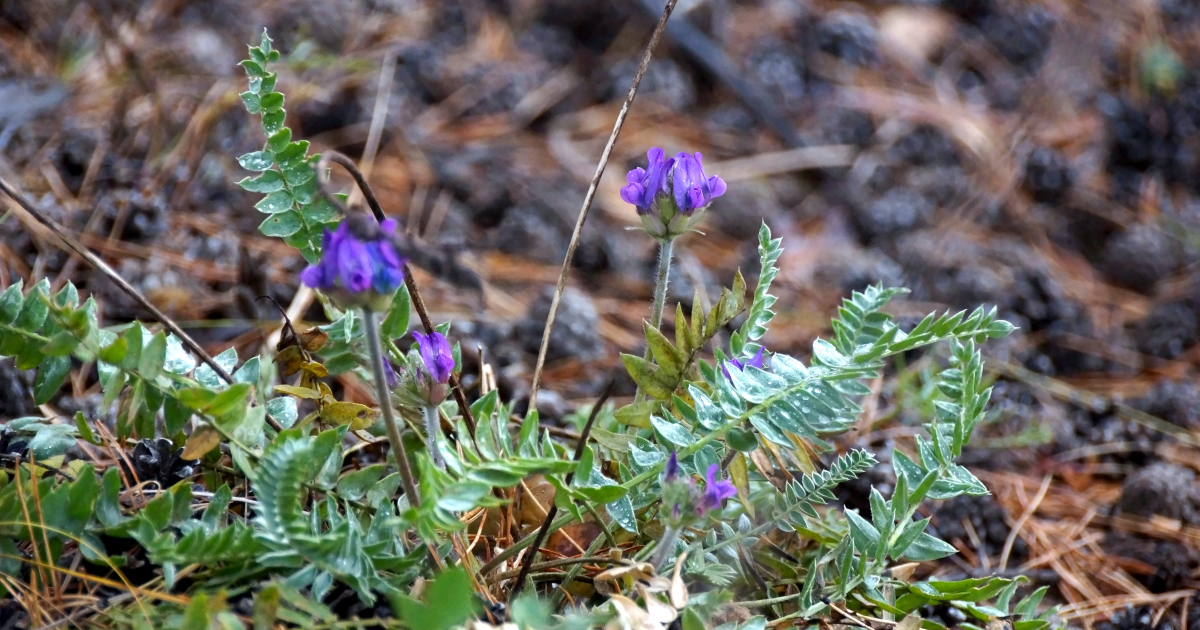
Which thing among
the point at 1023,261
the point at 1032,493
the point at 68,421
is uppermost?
the point at 68,421

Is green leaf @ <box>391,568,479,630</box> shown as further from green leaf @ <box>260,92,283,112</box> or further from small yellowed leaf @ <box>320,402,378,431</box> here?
green leaf @ <box>260,92,283,112</box>

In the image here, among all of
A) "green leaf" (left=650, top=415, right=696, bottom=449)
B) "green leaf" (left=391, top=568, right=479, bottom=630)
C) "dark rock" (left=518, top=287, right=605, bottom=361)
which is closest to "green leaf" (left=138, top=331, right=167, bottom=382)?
"green leaf" (left=391, top=568, right=479, bottom=630)

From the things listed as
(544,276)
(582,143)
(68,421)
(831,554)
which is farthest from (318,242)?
(582,143)

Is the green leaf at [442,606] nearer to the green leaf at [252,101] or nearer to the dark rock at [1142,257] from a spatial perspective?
the green leaf at [252,101]

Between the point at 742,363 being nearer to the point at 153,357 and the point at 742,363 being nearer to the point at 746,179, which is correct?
the point at 153,357

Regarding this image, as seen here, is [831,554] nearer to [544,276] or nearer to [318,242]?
[318,242]

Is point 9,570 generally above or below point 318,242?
below

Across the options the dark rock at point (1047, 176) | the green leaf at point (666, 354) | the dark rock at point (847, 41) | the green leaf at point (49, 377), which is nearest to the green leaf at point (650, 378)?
the green leaf at point (666, 354)
